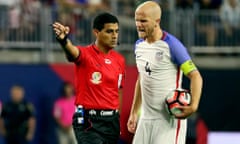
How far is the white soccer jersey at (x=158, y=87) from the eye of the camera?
384 inches

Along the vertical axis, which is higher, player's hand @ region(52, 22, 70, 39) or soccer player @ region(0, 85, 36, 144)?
player's hand @ region(52, 22, 70, 39)

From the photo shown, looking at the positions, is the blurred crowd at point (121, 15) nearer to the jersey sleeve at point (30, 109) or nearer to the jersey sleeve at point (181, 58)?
the jersey sleeve at point (30, 109)

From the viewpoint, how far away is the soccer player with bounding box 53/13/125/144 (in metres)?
10.2

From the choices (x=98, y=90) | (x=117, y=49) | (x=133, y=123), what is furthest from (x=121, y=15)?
(x=98, y=90)

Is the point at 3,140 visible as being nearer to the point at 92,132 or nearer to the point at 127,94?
the point at 127,94

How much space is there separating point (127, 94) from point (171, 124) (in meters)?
9.30

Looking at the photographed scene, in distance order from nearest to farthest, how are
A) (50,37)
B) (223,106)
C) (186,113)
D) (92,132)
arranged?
(186,113) < (92,132) < (50,37) < (223,106)

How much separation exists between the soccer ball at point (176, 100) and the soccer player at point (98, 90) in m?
0.80

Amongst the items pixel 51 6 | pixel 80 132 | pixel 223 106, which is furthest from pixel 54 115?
pixel 80 132

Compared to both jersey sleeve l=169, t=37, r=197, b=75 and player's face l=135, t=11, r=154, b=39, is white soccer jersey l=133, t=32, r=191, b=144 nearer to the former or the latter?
jersey sleeve l=169, t=37, r=197, b=75

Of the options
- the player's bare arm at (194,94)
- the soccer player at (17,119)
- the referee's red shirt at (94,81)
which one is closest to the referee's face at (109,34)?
the referee's red shirt at (94,81)

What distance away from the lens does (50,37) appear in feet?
59.3

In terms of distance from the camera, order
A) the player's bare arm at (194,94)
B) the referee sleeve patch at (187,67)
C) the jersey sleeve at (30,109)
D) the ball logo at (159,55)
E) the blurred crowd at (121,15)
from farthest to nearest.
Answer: the blurred crowd at (121,15)
the jersey sleeve at (30,109)
the ball logo at (159,55)
the referee sleeve patch at (187,67)
the player's bare arm at (194,94)

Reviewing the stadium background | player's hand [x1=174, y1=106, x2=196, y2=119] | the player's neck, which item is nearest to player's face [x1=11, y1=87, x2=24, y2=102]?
the stadium background
